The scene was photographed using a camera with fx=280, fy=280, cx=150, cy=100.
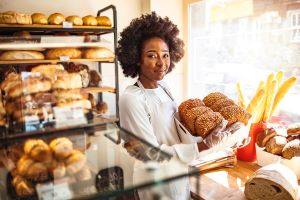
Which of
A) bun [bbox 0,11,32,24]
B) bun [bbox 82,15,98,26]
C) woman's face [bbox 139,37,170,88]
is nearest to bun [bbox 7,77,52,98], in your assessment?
woman's face [bbox 139,37,170,88]

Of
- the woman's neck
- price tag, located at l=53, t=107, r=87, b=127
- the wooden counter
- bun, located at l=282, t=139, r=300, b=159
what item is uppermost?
the woman's neck

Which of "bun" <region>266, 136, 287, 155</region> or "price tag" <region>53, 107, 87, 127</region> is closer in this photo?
"price tag" <region>53, 107, 87, 127</region>

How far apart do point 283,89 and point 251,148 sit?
0.36m

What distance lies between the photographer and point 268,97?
1496mm

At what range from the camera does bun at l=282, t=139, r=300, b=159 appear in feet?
4.14

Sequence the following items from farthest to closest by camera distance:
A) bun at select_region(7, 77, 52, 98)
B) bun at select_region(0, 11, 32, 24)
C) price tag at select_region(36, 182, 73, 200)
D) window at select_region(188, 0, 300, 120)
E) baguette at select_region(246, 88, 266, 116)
A: bun at select_region(0, 11, 32, 24)
window at select_region(188, 0, 300, 120)
baguette at select_region(246, 88, 266, 116)
bun at select_region(7, 77, 52, 98)
price tag at select_region(36, 182, 73, 200)

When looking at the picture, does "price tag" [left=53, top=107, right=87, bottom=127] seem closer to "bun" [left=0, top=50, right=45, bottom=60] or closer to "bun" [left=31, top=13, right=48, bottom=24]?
"bun" [left=0, top=50, right=45, bottom=60]

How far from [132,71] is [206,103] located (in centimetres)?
37

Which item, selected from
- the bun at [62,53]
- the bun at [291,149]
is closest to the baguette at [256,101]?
the bun at [291,149]

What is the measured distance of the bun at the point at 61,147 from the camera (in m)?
0.59

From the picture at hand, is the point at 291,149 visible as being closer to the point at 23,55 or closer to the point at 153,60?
the point at 153,60

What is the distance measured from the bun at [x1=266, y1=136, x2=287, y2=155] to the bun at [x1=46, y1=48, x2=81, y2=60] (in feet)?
4.49

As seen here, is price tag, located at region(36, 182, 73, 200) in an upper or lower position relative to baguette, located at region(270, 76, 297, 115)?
lower


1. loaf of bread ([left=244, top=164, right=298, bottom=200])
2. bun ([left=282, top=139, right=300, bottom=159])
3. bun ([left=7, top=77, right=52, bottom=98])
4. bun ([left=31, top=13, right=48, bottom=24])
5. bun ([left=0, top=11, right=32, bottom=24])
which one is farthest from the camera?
bun ([left=31, top=13, right=48, bottom=24])
